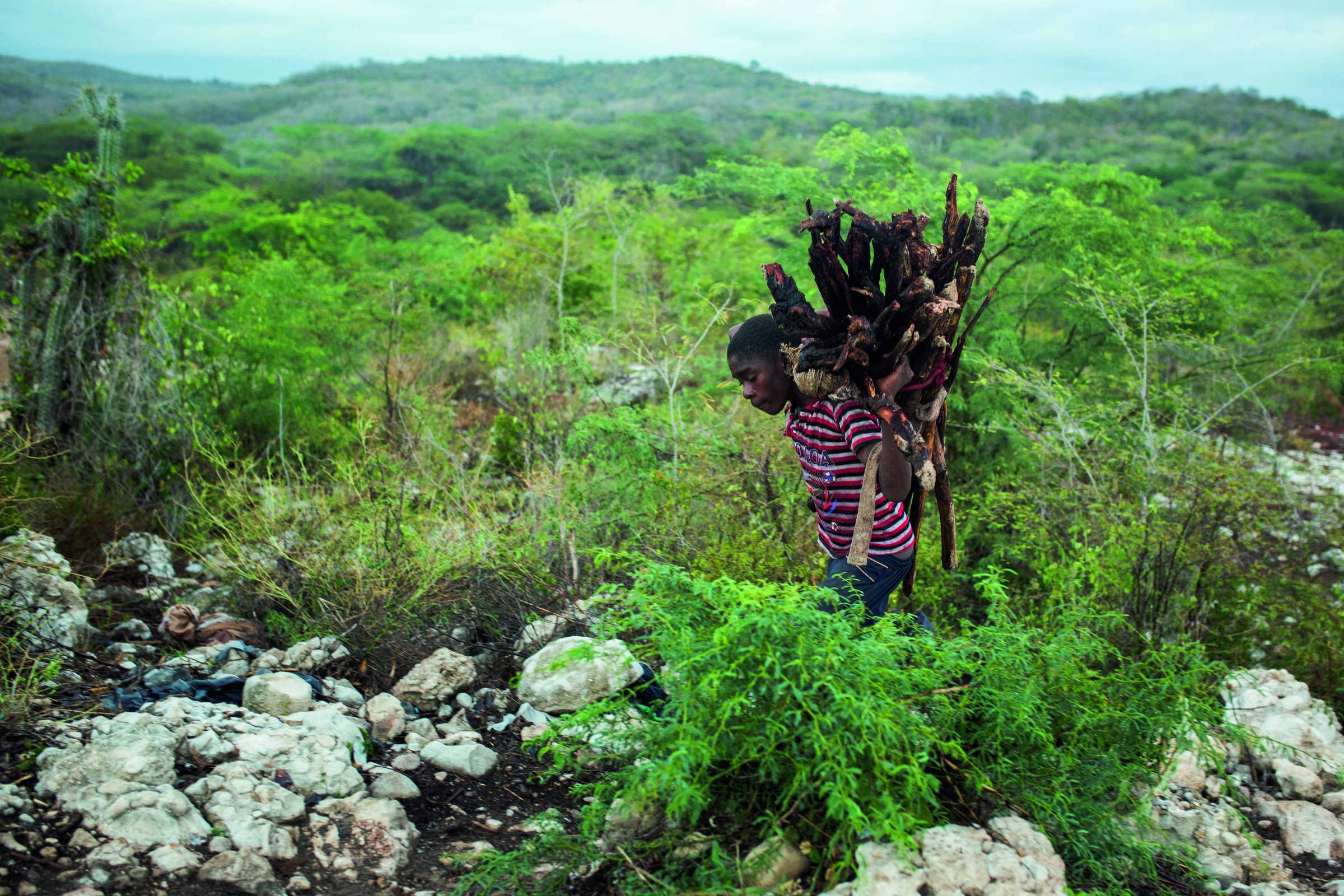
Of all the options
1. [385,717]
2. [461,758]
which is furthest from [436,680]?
[461,758]

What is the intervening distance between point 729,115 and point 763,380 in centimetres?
5522

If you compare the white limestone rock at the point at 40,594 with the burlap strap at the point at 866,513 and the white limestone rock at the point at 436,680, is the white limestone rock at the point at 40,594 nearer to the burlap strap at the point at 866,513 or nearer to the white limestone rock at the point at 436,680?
the white limestone rock at the point at 436,680

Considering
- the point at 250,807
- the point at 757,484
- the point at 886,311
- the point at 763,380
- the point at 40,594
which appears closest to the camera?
the point at 250,807

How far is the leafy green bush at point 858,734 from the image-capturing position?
2.10 m

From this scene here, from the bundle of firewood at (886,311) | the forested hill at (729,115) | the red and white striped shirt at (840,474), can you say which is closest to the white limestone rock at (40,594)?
the red and white striped shirt at (840,474)

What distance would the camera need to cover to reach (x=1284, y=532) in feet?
20.5

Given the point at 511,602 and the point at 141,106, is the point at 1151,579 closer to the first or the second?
the point at 511,602

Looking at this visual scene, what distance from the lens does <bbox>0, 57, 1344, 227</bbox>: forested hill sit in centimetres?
3048

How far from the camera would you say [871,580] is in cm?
301

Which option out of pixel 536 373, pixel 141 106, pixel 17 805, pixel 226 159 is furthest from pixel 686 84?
pixel 17 805

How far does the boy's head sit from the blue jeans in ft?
1.96

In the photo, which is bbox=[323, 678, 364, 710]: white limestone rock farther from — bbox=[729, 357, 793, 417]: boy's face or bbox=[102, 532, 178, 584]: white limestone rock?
bbox=[729, 357, 793, 417]: boy's face

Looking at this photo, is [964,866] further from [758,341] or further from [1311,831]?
[1311,831]

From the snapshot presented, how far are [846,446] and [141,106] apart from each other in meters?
65.8
